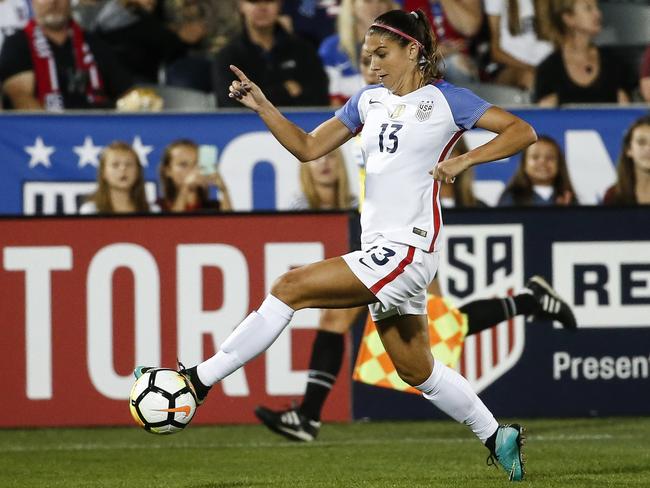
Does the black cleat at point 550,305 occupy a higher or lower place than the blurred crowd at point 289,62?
lower

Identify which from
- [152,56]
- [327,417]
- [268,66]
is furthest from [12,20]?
[327,417]

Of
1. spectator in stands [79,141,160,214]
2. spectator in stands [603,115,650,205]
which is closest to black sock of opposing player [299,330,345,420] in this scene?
spectator in stands [79,141,160,214]

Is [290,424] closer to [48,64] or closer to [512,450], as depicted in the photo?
[512,450]

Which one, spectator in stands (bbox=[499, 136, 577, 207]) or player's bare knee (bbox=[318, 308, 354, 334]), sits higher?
spectator in stands (bbox=[499, 136, 577, 207])

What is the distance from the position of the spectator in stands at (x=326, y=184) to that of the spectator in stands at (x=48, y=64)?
6.09 ft

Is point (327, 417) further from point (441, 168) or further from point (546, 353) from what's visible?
point (441, 168)

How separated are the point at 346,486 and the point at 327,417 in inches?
112

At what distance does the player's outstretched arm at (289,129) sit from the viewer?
5.61m

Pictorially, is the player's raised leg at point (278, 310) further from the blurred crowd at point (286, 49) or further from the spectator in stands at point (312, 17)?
the spectator in stands at point (312, 17)

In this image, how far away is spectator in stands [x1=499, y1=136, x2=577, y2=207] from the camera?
934cm

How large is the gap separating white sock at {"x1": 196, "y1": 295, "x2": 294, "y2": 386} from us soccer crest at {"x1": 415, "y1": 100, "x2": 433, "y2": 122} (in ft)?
3.07

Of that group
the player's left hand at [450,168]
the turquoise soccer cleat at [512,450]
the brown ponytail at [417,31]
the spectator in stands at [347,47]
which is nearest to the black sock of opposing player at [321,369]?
the turquoise soccer cleat at [512,450]

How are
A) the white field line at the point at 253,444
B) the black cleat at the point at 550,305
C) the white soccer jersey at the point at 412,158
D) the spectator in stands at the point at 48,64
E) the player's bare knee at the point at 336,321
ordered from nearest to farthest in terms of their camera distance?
the white soccer jersey at the point at 412,158 → the white field line at the point at 253,444 → the player's bare knee at the point at 336,321 → the black cleat at the point at 550,305 → the spectator in stands at the point at 48,64

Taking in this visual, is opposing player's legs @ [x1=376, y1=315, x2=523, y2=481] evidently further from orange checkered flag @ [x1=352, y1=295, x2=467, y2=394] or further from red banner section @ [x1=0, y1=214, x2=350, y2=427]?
red banner section @ [x1=0, y1=214, x2=350, y2=427]
